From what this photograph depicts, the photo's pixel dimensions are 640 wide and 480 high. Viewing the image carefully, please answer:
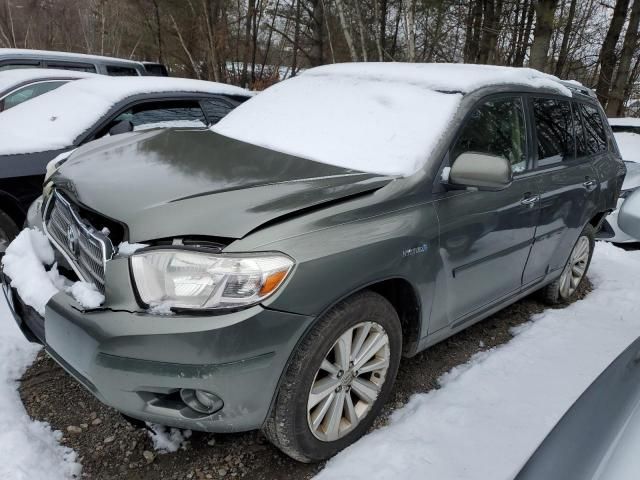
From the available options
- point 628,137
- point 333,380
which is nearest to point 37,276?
point 333,380

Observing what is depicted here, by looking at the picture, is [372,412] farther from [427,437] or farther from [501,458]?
[501,458]

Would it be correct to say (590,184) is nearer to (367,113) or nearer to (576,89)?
(576,89)

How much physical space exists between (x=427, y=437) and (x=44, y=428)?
5.83ft

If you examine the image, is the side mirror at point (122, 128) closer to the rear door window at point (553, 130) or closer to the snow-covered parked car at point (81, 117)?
the snow-covered parked car at point (81, 117)

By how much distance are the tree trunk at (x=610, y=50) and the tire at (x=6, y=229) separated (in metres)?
16.4

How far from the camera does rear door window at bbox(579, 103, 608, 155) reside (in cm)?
379

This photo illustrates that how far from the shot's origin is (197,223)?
183 centimetres

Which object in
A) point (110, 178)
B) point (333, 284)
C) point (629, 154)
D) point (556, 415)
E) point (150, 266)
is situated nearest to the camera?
point (150, 266)

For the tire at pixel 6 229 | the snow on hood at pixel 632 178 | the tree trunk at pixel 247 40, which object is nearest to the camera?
the tire at pixel 6 229

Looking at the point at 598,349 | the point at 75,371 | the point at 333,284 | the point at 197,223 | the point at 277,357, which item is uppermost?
the point at 197,223

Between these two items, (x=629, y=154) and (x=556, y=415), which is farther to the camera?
(x=629, y=154)

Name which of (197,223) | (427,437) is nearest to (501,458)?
(427,437)

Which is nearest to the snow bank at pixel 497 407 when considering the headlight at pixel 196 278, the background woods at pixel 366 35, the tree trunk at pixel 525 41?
the headlight at pixel 196 278

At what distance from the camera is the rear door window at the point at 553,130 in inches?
124
